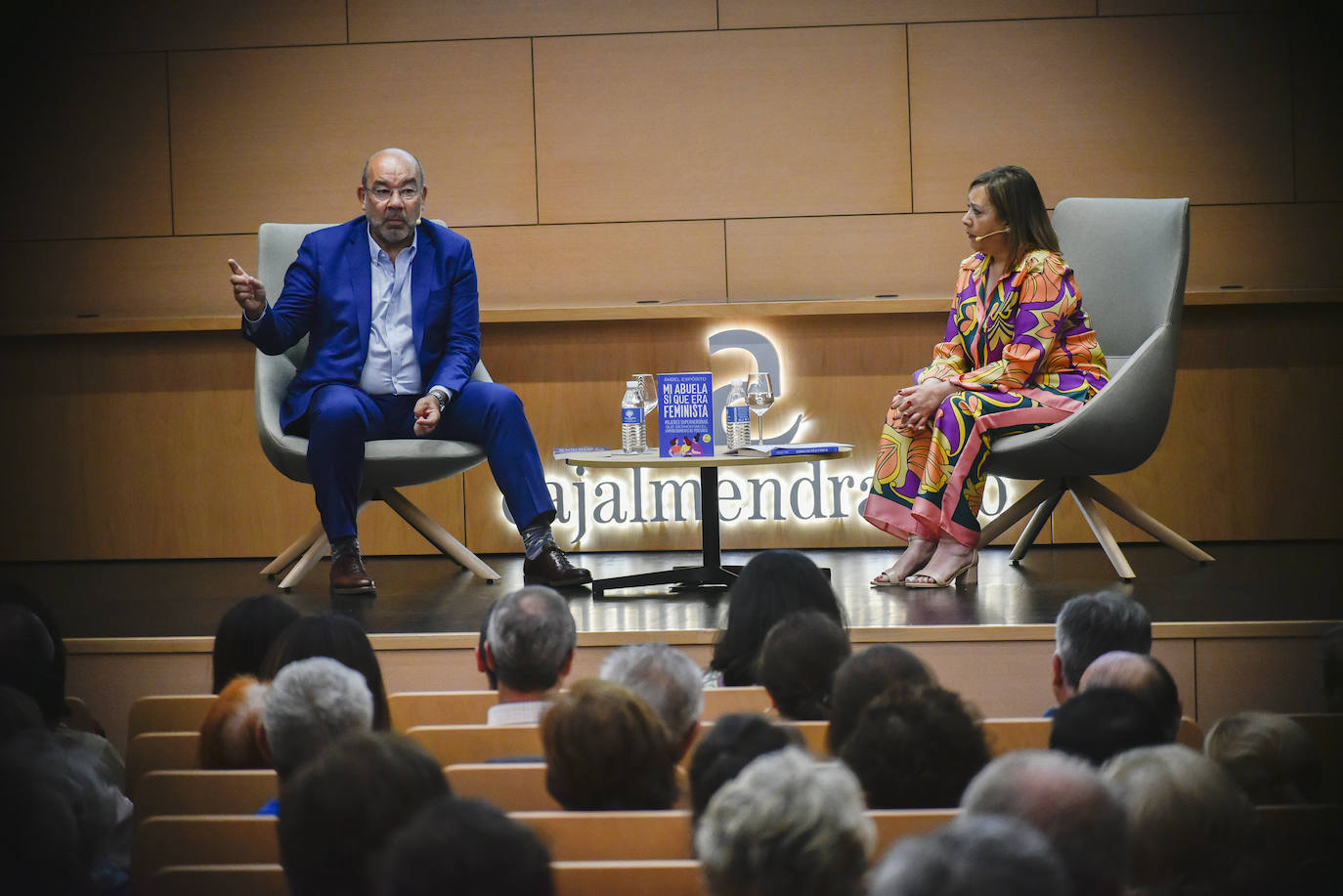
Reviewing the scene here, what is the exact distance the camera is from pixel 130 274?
5.15 metres

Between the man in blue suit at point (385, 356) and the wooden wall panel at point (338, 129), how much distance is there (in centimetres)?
101

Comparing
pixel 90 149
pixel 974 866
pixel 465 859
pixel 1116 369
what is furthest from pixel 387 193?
pixel 974 866

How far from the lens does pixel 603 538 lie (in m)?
4.89

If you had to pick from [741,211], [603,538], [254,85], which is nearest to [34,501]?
[254,85]

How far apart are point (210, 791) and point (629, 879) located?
666 mm

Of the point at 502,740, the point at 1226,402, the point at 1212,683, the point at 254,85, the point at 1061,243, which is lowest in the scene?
the point at 1212,683

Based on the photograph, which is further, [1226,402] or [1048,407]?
[1226,402]

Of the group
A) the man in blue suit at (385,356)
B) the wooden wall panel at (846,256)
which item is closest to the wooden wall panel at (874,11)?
the wooden wall panel at (846,256)

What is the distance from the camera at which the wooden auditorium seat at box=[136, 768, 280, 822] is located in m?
1.66

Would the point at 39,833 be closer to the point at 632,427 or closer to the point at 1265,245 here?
the point at 632,427

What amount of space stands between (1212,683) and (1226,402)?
2.04 meters

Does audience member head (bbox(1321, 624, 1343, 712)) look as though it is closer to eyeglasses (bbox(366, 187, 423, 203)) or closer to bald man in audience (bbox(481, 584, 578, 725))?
bald man in audience (bbox(481, 584, 578, 725))

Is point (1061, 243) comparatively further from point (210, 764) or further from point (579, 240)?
point (210, 764)

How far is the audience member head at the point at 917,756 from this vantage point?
1.52 m
